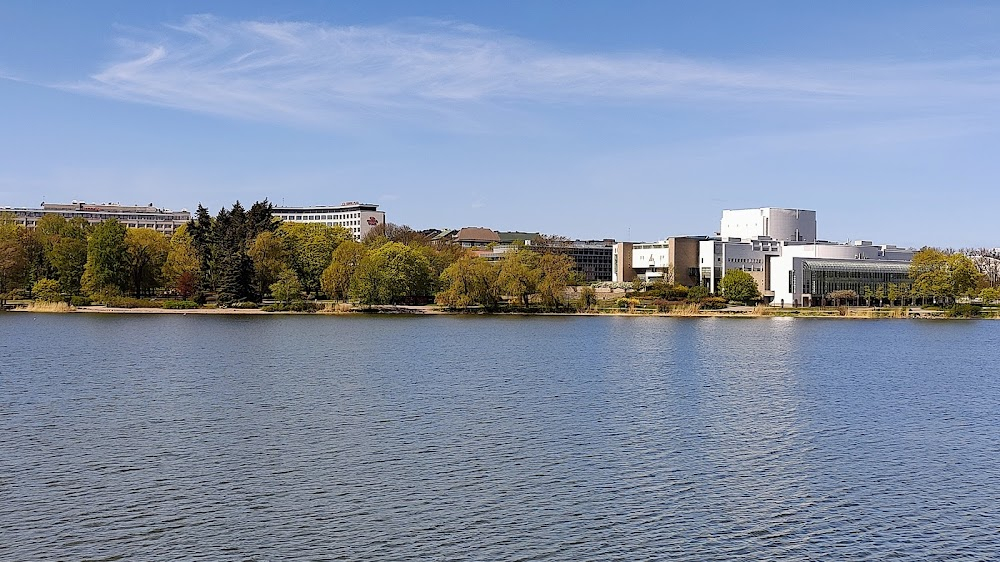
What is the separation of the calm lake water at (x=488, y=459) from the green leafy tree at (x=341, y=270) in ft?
156

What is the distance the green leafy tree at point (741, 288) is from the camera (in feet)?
401

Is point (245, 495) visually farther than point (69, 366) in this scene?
No

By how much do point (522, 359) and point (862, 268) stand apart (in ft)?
314

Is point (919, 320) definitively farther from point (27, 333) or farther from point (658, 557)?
point (658, 557)

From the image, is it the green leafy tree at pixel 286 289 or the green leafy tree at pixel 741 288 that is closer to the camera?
the green leafy tree at pixel 286 289

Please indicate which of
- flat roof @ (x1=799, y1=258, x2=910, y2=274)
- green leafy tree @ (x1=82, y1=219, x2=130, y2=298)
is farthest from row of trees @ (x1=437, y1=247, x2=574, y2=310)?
flat roof @ (x1=799, y1=258, x2=910, y2=274)

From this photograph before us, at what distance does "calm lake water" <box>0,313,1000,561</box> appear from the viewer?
1695 cm

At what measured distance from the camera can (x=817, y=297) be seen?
128 m

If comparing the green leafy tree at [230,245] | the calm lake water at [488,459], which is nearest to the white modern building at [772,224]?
the green leafy tree at [230,245]

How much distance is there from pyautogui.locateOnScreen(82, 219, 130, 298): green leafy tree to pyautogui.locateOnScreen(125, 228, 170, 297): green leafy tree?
5.26ft

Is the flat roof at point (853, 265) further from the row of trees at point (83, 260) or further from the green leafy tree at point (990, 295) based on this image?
the row of trees at point (83, 260)

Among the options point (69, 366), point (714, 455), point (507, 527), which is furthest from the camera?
point (69, 366)

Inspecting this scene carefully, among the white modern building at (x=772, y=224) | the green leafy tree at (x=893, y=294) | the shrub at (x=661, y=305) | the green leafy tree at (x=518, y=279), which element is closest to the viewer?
the green leafy tree at (x=518, y=279)

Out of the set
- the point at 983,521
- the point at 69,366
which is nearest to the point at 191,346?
the point at 69,366
